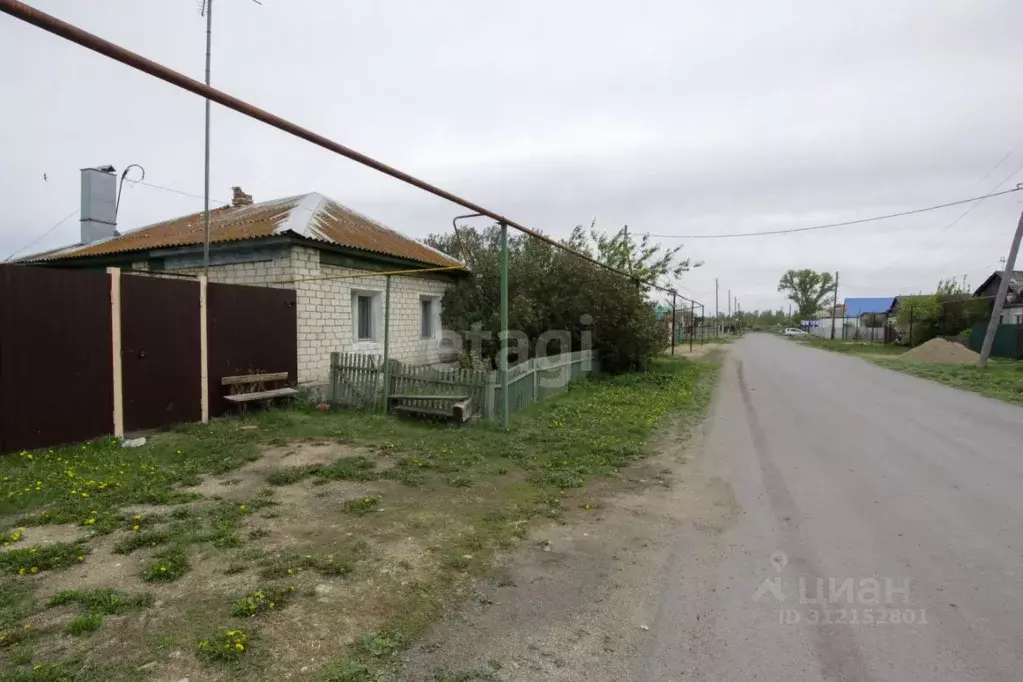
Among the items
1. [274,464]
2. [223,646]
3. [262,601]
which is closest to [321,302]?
[274,464]

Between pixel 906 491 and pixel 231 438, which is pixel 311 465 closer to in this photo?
pixel 231 438

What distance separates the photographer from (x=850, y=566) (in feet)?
12.0

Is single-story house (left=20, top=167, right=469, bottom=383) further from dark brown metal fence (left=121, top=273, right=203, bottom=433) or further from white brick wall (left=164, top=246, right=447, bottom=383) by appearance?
dark brown metal fence (left=121, top=273, right=203, bottom=433)

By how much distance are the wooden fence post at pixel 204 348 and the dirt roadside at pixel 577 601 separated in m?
6.26

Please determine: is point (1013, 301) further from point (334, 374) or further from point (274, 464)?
point (274, 464)

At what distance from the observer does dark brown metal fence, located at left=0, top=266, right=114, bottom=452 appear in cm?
586

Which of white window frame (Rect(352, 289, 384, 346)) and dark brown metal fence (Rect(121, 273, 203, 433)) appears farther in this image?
white window frame (Rect(352, 289, 384, 346))

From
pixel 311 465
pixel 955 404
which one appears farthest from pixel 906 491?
pixel 955 404

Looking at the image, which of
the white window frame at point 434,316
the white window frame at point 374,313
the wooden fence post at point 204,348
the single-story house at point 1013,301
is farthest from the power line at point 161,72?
the single-story house at point 1013,301

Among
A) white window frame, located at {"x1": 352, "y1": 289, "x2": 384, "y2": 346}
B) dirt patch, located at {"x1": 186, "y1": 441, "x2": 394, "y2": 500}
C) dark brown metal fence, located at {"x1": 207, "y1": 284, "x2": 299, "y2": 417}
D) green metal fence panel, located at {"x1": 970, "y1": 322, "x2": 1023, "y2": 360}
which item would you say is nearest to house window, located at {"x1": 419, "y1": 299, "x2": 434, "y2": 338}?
white window frame, located at {"x1": 352, "y1": 289, "x2": 384, "y2": 346}

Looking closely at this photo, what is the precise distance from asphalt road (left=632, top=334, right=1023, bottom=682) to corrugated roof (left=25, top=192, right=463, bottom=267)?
321 inches

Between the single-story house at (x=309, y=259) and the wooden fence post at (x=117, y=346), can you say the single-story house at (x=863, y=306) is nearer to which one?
the single-story house at (x=309, y=259)

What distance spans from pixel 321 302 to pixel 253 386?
2.20 meters

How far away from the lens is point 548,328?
44.1 ft
